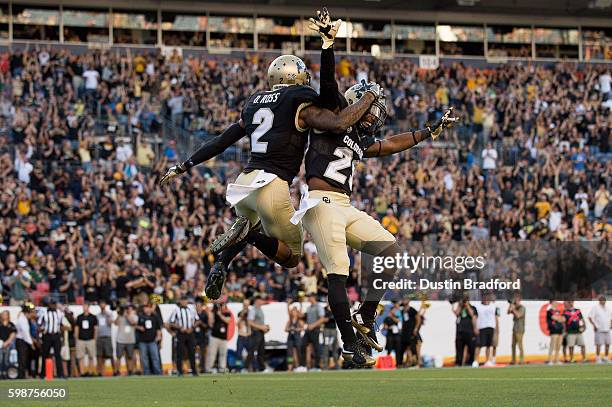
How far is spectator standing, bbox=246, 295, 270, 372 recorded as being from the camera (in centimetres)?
2078

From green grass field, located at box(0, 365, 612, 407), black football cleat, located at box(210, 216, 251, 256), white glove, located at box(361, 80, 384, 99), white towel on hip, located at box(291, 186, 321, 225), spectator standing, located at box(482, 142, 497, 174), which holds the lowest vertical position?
green grass field, located at box(0, 365, 612, 407)

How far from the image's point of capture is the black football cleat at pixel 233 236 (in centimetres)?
938

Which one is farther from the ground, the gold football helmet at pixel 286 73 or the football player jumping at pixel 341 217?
the gold football helmet at pixel 286 73

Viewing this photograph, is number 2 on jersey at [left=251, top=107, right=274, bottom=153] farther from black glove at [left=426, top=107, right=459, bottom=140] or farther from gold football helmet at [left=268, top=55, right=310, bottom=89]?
black glove at [left=426, top=107, right=459, bottom=140]

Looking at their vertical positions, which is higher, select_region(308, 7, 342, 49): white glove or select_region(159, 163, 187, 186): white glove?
select_region(308, 7, 342, 49): white glove

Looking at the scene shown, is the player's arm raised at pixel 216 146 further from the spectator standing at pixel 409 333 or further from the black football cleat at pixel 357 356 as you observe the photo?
the spectator standing at pixel 409 333

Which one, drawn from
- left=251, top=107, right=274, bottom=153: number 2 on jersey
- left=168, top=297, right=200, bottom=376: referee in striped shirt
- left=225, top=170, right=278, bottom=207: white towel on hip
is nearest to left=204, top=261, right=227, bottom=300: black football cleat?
left=225, top=170, right=278, bottom=207: white towel on hip

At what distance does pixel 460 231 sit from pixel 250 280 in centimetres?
541

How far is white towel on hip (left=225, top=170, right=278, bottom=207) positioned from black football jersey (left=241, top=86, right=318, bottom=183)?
0.05 metres

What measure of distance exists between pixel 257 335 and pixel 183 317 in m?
1.37

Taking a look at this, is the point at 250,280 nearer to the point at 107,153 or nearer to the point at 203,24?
the point at 107,153

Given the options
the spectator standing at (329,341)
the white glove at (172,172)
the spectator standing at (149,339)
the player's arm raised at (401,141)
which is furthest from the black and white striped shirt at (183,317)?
the player's arm raised at (401,141)

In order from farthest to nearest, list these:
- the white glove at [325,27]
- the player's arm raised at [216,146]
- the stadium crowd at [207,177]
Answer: the stadium crowd at [207,177] → the player's arm raised at [216,146] → the white glove at [325,27]

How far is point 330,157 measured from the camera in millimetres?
9102
